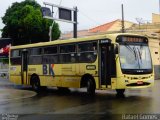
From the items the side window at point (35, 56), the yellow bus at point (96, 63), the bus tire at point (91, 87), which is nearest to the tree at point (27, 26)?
the side window at point (35, 56)

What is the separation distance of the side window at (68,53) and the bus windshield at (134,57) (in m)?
3.36

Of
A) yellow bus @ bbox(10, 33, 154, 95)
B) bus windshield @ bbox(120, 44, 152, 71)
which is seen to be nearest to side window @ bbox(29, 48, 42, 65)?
yellow bus @ bbox(10, 33, 154, 95)

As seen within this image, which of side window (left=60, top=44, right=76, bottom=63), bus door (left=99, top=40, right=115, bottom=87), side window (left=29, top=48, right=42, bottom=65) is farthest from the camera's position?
side window (left=29, top=48, right=42, bottom=65)

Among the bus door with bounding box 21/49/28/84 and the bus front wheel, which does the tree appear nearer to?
the bus door with bounding box 21/49/28/84

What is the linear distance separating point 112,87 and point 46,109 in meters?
4.47

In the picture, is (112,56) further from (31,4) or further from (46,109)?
(31,4)

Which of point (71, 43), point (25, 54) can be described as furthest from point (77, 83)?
point (25, 54)

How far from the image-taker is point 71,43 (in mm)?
21391

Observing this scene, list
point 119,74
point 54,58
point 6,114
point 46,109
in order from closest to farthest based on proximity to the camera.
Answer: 1. point 6,114
2. point 46,109
3. point 119,74
4. point 54,58

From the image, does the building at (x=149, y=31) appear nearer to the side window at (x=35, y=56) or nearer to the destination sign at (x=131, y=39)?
the side window at (x=35, y=56)

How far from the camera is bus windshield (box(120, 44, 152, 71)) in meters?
18.5

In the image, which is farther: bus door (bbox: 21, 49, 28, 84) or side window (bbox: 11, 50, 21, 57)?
side window (bbox: 11, 50, 21, 57)

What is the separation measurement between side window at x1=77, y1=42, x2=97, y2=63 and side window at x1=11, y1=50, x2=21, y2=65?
687cm

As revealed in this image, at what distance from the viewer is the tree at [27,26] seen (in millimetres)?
51594
